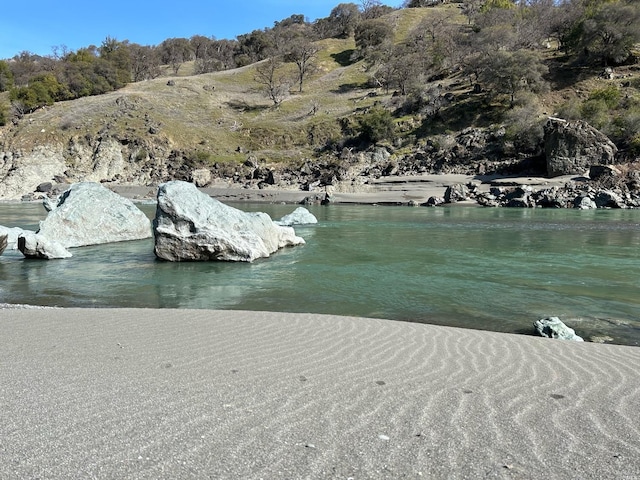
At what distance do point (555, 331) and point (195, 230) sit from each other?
34.5 feet


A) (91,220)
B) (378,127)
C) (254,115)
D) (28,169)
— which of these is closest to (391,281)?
(91,220)

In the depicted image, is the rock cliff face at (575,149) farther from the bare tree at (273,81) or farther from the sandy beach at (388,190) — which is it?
the bare tree at (273,81)

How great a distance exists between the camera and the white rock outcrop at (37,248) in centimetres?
1391

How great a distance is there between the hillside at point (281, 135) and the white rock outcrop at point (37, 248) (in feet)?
136

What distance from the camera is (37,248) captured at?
13969 millimetres

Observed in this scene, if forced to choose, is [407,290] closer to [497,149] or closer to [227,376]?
[227,376]

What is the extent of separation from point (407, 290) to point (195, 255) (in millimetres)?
7175

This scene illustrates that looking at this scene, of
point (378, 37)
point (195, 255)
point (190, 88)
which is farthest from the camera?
point (378, 37)

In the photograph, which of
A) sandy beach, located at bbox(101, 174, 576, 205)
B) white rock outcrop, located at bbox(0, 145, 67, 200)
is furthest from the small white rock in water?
white rock outcrop, located at bbox(0, 145, 67, 200)

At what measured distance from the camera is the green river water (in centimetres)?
842

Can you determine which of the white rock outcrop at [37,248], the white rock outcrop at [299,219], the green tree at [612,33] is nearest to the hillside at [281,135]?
the green tree at [612,33]

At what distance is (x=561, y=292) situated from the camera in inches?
391

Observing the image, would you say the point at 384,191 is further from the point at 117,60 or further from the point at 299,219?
the point at 117,60

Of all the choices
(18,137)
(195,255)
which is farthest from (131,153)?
(195,255)
